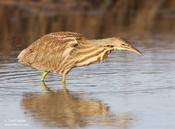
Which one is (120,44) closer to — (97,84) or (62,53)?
(97,84)

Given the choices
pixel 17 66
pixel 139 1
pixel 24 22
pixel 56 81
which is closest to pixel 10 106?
pixel 56 81

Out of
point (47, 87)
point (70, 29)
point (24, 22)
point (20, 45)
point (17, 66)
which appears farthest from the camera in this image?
point (24, 22)

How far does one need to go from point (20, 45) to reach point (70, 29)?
8.94 feet

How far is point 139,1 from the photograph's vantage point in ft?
69.4

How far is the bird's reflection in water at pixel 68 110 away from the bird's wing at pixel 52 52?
2.56ft

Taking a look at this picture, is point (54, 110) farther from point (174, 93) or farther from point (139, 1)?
point (139, 1)

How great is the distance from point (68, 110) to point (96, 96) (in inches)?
33.3

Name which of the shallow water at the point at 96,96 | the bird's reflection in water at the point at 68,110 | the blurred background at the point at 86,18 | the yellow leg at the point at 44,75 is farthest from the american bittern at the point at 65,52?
the blurred background at the point at 86,18

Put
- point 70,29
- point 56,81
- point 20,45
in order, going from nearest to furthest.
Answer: point 56,81, point 20,45, point 70,29

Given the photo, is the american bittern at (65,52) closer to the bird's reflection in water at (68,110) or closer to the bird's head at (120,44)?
the bird's head at (120,44)

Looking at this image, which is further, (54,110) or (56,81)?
(56,81)

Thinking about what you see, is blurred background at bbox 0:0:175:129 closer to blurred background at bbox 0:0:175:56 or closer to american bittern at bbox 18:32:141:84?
blurred background at bbox 0:0:175:56

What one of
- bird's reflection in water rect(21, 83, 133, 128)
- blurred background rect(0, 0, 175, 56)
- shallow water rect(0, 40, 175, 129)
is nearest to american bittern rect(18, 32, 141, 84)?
shallow water rect(0, 40, 175, 129)

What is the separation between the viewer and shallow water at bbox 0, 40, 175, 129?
313 inches
